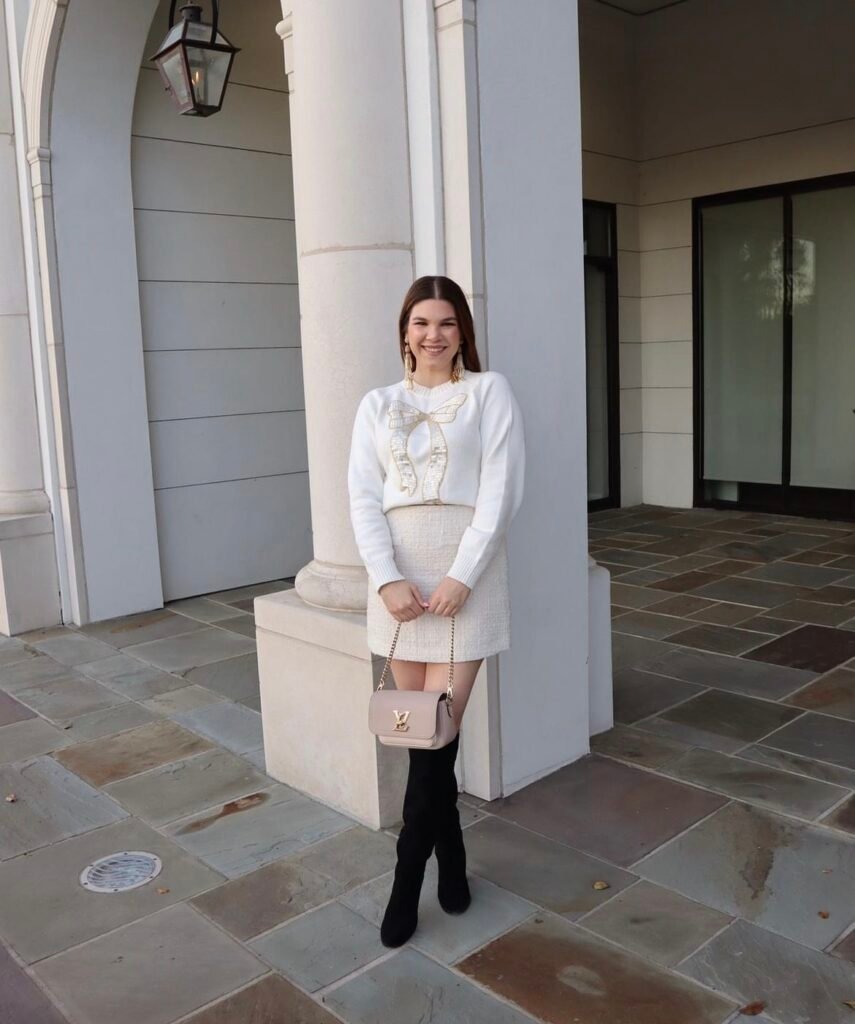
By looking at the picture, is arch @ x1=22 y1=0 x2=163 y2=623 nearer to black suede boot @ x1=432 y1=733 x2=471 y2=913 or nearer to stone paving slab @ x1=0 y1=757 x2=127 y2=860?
stone paving slab @ x1=0 y1=757 x2=127 y2=860

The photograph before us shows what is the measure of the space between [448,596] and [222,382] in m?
4.87

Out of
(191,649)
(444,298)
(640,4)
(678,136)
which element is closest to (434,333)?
(444,298)

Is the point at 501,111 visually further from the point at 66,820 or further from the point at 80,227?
the point at 80,227

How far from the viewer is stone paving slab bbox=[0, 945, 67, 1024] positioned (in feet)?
8.36

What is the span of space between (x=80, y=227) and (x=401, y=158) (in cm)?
355

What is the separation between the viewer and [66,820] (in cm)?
369

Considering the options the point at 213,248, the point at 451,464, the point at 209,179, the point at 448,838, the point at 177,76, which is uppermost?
the point at 177,76

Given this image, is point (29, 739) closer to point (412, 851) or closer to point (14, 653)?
point (14, 653)

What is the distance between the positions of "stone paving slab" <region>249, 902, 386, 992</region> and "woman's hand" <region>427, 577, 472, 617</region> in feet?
3.21

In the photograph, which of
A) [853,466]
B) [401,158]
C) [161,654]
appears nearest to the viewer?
[401,158]

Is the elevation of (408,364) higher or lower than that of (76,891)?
higher

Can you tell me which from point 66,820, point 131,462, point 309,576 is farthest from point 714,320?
point 66,820

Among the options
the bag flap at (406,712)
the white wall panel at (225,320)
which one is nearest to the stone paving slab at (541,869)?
the bag flap at (406,712)

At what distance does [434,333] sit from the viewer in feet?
8.64
